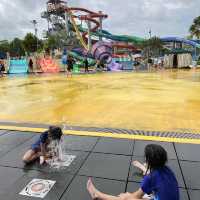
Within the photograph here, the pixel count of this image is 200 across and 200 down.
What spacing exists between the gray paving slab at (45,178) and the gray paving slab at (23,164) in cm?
13

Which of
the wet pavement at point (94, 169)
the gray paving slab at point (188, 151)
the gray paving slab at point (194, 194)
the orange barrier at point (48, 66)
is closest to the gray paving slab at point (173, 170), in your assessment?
the wet pavement at point (94, 169)

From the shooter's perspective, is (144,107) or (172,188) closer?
(172,188)

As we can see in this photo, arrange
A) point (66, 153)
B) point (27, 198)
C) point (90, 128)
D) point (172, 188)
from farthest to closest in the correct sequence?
1. point (90, 128)
2. point (66, 153)
3. point (27, 198)
4. point (172, 188)

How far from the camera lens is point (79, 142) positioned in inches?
160

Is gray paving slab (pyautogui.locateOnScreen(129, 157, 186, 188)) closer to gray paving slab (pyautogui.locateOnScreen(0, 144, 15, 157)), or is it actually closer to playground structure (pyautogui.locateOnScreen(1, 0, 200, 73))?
gray paving slab (pyautogui.locateOnScreen(0, 144, 15, 157))

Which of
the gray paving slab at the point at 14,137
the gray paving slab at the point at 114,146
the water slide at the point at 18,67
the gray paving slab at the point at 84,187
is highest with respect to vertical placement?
the water slide at the point at 18,67

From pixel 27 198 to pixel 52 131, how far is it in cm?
88

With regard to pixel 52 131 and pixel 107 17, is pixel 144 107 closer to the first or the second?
pixel 52 131

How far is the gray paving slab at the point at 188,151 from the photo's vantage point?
337 centimetres

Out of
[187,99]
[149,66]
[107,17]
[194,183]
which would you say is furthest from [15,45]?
[194,183]

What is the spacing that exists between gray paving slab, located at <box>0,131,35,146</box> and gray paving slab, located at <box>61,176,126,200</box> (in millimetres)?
1737

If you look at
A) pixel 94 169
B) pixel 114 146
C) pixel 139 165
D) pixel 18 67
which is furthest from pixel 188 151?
pixel 18 67

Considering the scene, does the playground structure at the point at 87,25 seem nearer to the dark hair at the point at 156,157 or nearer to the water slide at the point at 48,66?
the water slide at the point at 48,66

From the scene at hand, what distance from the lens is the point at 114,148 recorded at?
148 inches
